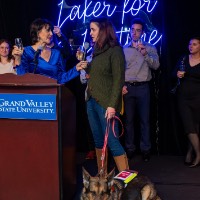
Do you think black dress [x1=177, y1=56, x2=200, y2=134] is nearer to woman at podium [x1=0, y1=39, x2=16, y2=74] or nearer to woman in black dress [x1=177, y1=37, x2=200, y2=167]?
woman in black dress [x1=177, y1=37, x2=200, y2=167]

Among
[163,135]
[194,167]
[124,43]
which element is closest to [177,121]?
[163,135]

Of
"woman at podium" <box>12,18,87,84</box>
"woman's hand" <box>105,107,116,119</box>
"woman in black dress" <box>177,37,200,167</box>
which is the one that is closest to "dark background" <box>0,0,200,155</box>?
"woman in black dress" <box>177,37,200,167</box>

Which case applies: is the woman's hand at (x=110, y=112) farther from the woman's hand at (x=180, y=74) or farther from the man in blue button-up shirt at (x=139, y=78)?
the woman's hand at (x=180, y=74)

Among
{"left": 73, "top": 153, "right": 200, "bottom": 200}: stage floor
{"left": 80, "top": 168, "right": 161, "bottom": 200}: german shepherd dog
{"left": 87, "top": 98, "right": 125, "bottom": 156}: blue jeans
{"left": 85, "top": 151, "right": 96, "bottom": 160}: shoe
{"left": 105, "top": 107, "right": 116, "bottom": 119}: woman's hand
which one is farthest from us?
{"left": 85, "top": 151, "right": 96, "bottom": 160}: shoe

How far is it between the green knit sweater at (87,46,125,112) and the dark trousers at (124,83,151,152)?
1377mm

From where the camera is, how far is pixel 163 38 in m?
5.15

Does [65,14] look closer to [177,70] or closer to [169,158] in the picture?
[177,70]

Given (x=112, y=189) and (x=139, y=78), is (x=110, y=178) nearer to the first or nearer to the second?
(x=112, y=189)

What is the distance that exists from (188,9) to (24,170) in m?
3.07

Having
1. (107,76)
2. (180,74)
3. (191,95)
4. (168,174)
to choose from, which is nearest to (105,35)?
(107,76)

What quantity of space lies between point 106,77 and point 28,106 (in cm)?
78

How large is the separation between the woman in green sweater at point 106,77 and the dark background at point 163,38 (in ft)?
5.92

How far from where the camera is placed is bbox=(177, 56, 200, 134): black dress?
4.74 metres

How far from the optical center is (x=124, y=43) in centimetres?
527
